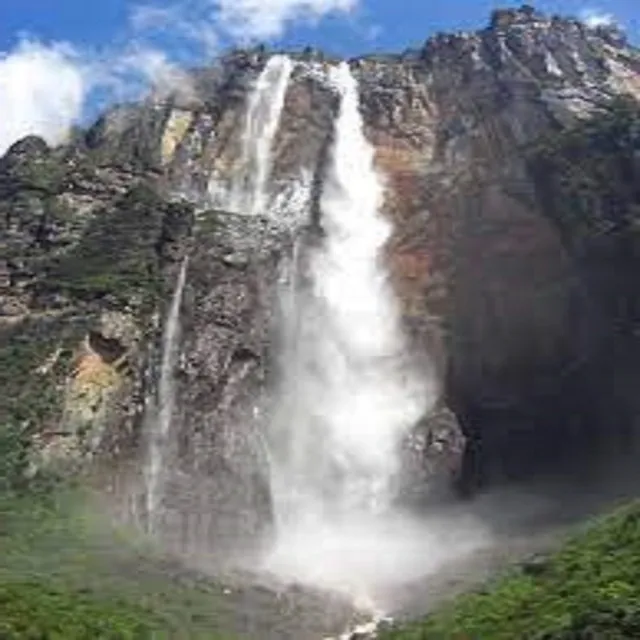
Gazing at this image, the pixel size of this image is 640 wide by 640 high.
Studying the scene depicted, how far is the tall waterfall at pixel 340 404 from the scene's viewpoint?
85.8 meters

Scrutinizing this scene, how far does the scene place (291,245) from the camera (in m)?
102

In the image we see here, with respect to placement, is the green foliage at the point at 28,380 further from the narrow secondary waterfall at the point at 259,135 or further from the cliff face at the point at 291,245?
the narrow secondary waterfall at the point at 259,135

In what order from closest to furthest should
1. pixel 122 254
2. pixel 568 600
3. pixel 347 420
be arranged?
pixel 568 600 < pixel 347 420 < pixel 122 254

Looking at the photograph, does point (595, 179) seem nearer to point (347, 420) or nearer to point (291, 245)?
point (291, 245)

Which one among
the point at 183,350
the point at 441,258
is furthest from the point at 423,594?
the point at 441,258

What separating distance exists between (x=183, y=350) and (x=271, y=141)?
1257 inches

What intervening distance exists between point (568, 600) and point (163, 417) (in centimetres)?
3971

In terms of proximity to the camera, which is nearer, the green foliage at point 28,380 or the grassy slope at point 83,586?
the grassy slope at point 83,586

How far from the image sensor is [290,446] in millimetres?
91688

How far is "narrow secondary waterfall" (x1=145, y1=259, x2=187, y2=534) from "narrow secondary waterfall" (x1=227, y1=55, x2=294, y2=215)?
18.4 m

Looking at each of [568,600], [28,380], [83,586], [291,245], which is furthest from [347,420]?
[568,600]

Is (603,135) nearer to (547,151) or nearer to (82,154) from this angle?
(547,151)

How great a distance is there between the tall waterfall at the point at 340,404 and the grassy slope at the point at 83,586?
8.76 m

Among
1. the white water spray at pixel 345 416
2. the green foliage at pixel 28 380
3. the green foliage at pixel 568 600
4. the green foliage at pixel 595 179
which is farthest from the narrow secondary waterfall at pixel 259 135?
the green foliage at pixel 568 600
